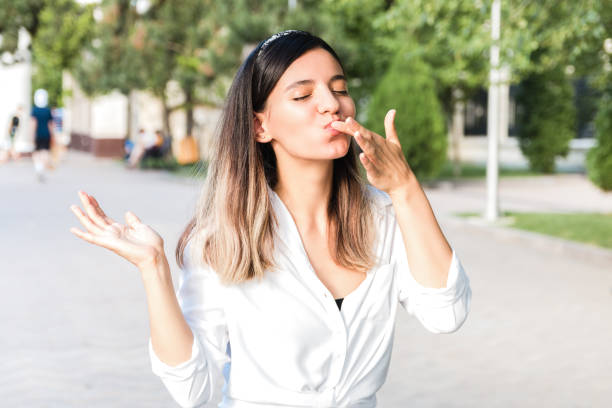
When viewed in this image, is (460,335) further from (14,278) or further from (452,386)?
(14,278)

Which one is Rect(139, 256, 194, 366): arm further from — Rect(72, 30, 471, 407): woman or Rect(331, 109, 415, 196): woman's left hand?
Rect(331, 109, 415, 196): woman's left hand

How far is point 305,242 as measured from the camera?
2.24 metres

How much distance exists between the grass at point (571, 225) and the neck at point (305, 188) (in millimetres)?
9896

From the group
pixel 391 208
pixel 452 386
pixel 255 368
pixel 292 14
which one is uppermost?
pixel 292 14

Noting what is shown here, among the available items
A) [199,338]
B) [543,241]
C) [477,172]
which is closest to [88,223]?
[199,338]

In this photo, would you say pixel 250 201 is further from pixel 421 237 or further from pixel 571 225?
pixel 571 225

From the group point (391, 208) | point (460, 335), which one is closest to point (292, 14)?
point (460, 335)

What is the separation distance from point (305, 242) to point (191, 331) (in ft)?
1.13

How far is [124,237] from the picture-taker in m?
2.00

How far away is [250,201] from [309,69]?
0.32 metres

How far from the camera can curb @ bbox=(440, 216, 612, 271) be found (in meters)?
11.1

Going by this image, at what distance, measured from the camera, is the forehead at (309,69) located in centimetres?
214

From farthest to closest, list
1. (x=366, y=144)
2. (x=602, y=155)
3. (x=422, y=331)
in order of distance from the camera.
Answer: (x=602, y=155) → (x=422, y=331) → (x=366, y=144)

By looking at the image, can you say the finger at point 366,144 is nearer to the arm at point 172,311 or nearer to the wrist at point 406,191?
the wrist at point 406,191
